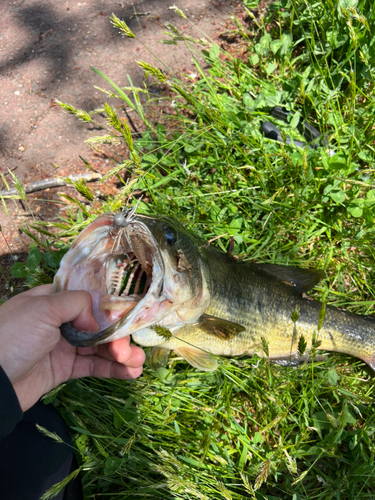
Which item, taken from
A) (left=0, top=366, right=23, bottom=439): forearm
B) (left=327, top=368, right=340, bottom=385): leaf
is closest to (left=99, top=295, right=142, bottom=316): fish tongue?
(left=0, top=366, right=23, bottom=439): forearm

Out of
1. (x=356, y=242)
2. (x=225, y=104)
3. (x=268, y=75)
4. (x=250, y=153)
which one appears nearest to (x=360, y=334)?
(x=356, y=242)

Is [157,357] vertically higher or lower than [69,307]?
lower

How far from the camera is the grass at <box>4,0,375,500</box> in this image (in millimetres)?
2758

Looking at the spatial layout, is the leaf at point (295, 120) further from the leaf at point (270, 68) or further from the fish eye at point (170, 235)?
the fish eye at point (170, 235)

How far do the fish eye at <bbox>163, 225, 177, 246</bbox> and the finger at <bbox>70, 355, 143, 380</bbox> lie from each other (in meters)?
1.11

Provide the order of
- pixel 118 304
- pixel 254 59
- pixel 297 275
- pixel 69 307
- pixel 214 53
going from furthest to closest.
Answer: pixel 254 59
pixel 214 53
pixel 297 275
pixel 118 304
pixel 69 307

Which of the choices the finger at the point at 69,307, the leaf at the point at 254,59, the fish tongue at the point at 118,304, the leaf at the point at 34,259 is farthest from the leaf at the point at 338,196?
the leaf at the point at 34,259

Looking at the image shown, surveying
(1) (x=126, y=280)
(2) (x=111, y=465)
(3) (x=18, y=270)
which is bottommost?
(2) (x=111, y=465)

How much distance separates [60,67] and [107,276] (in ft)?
12.4

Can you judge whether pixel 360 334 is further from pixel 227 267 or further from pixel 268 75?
pixel 268 75

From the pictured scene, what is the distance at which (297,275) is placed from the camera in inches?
129

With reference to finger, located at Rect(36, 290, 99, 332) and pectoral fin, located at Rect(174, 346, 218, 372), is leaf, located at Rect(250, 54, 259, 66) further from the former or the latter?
finger, located at Rect(36, 290, 99, 332)

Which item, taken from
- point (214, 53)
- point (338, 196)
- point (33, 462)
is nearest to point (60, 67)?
point (214, 53)

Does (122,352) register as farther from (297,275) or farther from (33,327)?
(297,275)
